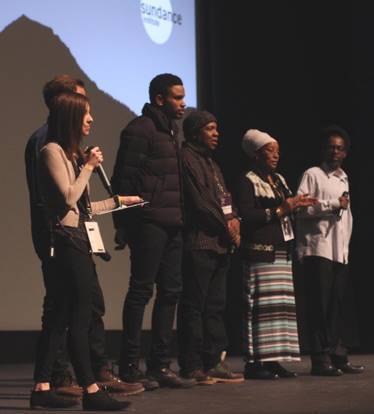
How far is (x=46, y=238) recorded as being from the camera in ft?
10.9

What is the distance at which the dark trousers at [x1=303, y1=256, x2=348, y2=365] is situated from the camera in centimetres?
467

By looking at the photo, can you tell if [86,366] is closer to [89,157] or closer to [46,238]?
[46,238]

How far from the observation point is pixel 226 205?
4.36 m

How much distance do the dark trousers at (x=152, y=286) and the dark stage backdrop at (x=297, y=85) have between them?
2.54 m

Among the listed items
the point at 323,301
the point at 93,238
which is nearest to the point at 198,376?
the point at 323,301

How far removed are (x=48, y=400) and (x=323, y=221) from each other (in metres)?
1.97

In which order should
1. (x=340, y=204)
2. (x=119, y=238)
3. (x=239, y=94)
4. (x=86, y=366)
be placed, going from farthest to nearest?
(x=239, y=94)
(x=340, y=204)
(x=119, y=238)
(x=86, y=366)

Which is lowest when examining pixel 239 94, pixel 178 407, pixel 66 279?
pixel 178 407

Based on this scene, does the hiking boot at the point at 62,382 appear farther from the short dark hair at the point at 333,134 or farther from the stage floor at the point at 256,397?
the short dark hair at the point at 333,134

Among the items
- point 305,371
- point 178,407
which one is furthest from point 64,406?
point 305,371

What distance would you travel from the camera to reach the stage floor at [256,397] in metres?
3.33

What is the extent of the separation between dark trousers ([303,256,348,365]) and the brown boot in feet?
4.10

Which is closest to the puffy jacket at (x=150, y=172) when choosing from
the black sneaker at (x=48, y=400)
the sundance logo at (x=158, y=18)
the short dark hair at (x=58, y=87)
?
the short dark hair at (x=58, y=87)

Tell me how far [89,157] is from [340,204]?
1.81 metres
